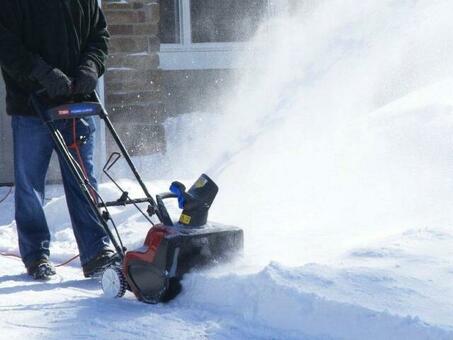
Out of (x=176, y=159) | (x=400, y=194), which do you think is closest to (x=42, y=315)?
(x=400, y=194)

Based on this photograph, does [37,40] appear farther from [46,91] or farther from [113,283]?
[113,283]

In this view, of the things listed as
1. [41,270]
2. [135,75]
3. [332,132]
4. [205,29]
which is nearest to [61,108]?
[41,270]

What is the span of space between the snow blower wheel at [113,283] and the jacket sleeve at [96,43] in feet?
4.29

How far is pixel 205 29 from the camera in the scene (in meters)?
11.3

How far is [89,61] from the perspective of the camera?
5723mm

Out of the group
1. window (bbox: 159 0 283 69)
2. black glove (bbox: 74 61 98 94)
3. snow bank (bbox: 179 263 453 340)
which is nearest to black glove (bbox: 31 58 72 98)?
black glove (bbox: 74 61 98 94)

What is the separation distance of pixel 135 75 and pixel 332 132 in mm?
2092


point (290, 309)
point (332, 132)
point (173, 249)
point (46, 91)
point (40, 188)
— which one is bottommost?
point (290, 309)

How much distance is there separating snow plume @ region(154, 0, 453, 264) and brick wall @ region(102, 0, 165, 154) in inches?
16.1

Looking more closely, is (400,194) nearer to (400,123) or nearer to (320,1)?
(400,123)

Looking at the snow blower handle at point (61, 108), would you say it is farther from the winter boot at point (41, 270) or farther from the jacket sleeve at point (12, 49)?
the winter boot at point (41, 270)

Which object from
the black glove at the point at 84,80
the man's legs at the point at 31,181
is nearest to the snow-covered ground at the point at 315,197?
the man's legs at the point at 31,181

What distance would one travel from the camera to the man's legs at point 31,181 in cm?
568

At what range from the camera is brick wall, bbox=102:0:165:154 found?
915 centimetres
